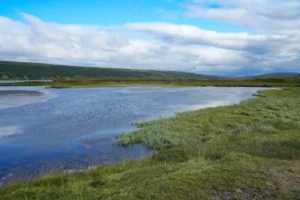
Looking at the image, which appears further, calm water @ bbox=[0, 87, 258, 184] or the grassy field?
calm water @ bbox=[0, 87, 258, 184]

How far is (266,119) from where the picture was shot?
28.7 meters

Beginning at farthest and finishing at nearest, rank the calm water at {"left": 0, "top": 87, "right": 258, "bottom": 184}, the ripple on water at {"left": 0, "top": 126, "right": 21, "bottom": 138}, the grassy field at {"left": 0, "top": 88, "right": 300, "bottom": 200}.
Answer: the ripple on water at {"left": 0, "top": 126, "right": 21, "bottom": 138} < the calm water at {"left": 0, "top": 87, "right": 258, "bottom": 184} < the grassy field at {"left": 0, "top": 88, "right": 300, "bottom": 200}

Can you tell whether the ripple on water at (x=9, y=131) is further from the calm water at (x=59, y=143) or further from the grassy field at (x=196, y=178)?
the grassy field at (x=196, y=178)

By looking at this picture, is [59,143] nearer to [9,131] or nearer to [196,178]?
[9,131]

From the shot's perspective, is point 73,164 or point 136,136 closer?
point 73,164

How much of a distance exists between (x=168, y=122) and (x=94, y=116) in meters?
10.3

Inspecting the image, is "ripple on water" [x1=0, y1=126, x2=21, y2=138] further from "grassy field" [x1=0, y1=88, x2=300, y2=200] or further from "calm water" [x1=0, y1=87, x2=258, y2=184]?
"grassy field" [x1=0, y1=88, x2=300, y2=200]

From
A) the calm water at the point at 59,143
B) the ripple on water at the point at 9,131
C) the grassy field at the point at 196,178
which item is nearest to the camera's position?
the grassy field at the point at 196,178

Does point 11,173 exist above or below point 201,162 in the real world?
below

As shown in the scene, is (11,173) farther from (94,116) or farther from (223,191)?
(94,116)

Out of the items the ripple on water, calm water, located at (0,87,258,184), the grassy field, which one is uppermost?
the grassy field

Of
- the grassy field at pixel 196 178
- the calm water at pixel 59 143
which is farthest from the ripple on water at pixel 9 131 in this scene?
the grassy field at pixel 196 178

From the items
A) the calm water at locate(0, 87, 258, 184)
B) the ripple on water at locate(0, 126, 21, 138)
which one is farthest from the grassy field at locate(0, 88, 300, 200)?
the ripple on water at locate(0, 126, 21, 138)

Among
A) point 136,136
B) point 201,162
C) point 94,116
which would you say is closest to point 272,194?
point 201,162
